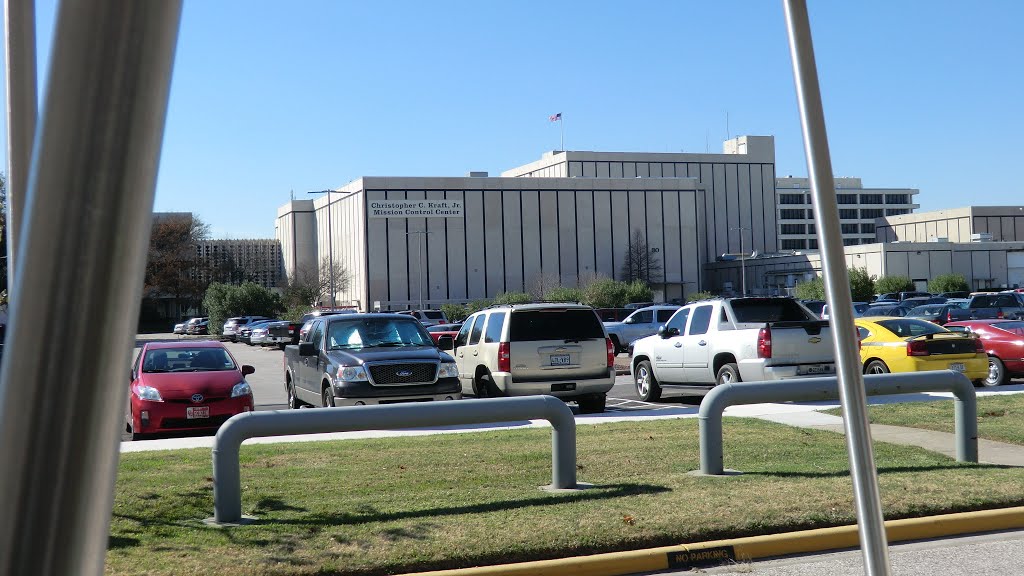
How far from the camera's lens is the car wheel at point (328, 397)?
15125mm

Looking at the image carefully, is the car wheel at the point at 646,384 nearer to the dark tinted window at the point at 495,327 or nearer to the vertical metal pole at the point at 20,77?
the dark tinted window at the point at 495,327

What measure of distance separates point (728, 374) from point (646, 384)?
2920 millimetres

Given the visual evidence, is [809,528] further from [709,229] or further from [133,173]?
[709,229]

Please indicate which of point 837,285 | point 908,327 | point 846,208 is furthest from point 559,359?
point 846,208

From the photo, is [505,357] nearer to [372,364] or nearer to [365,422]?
[372,364]

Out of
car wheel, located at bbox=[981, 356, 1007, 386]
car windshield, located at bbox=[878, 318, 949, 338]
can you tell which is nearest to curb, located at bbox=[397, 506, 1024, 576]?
car windshield, located at bbox=[878, 318, 949, 338]

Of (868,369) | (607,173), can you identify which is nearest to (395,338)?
(868,369)

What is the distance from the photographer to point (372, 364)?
1498 centimetres

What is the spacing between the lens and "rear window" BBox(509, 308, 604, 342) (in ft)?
55.8

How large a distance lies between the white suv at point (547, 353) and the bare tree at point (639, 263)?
7914cm

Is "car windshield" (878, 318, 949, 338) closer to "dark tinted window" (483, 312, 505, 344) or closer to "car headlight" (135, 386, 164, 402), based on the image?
"dark tinted window" (483, 312, 505, 344)

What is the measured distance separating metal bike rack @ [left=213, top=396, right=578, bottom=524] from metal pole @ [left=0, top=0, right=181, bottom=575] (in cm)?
686

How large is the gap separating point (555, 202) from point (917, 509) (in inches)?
3474

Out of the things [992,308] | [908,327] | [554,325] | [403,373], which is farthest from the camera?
[992,308]
